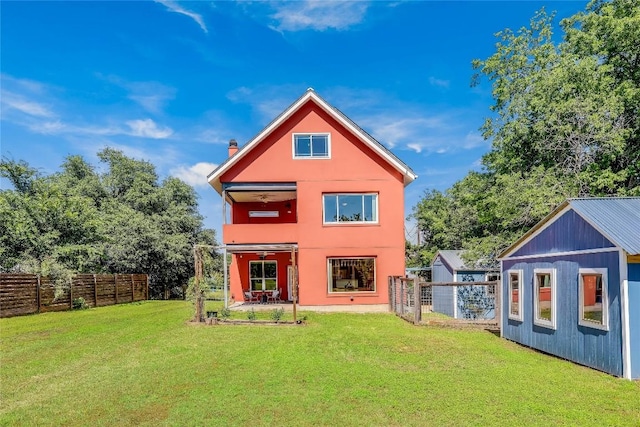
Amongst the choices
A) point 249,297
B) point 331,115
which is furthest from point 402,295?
point 331,115

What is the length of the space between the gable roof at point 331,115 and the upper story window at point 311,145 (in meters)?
1.11

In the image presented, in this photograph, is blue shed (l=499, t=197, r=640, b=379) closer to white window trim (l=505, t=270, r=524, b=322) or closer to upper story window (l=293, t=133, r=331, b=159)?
white window trim (l=505, t=270, r=524, b=322)

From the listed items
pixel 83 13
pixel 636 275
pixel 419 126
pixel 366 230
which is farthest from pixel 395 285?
pixel 83 13

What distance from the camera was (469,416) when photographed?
5.58 metres

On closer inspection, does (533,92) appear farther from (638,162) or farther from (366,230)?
(366,230)

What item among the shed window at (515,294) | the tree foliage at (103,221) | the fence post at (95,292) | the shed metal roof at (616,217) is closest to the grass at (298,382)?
the shed window at (515,294)

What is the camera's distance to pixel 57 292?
18953 millimetres

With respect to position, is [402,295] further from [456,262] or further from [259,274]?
[259,274]

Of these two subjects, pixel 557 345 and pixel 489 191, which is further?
pixel 489 191

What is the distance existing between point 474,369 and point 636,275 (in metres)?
3.60

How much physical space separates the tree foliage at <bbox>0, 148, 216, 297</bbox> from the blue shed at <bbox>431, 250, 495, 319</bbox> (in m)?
19.3

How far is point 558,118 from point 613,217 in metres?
11.3

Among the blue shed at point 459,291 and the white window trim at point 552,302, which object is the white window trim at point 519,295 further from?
the blue shed at point 459,291

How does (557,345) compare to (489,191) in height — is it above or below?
below
